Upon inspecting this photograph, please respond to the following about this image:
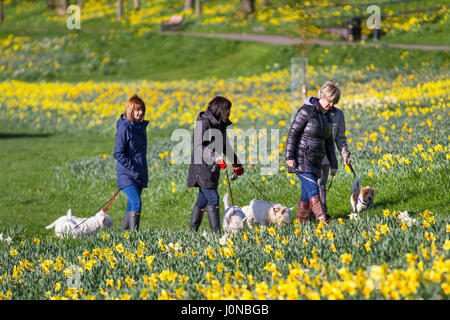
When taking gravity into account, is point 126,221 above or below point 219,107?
below

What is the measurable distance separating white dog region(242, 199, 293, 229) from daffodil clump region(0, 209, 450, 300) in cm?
89

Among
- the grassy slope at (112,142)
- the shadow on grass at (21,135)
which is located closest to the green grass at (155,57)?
the grassy slope at (112,142)

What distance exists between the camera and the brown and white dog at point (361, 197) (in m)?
7.39

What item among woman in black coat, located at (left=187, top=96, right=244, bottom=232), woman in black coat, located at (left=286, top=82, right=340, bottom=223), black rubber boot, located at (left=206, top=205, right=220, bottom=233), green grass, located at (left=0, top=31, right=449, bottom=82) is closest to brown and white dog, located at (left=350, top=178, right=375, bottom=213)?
woman in black coat, located at (left=286, top=82, right=340, bottom=223)

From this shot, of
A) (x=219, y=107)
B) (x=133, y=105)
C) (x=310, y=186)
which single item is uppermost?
(x=133, y=105)

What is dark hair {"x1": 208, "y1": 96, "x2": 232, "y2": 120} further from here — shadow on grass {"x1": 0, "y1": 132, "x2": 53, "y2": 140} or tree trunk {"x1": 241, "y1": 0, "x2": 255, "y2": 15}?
tree trunk {"x1": 241, "y1": 0, "x2": 255, "y2": 15}

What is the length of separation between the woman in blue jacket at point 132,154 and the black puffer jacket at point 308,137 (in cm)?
193

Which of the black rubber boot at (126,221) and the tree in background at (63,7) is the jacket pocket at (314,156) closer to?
the black rubber boot at (126,221)

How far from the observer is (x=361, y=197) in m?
7.42

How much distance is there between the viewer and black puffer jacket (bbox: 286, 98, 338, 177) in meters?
6.48

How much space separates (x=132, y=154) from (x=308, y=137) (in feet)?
7.51

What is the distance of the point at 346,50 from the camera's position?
93.7ft

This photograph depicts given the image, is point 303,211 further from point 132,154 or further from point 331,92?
point 132,154

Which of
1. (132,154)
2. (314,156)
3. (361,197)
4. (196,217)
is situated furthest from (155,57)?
(314,156)
